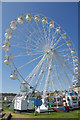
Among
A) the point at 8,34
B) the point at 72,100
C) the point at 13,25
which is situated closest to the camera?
the point at 72,100

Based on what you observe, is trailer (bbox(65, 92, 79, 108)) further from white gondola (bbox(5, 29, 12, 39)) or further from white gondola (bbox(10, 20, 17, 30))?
white gondola (bbox(10, 20, 17, 30))

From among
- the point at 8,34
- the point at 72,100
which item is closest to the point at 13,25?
the point at 8,34

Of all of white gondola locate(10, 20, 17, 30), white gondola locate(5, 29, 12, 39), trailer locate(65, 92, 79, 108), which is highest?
white gondola locate(10, 20, 17, 30)

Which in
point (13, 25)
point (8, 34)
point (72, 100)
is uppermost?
point (13, 25)

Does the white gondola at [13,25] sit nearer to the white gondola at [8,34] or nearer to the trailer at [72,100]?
the white gondola at [8,34]

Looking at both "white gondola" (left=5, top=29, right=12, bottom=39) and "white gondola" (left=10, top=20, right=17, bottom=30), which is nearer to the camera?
"white gondola" (left=5, top=29, right=12, bottom=39)

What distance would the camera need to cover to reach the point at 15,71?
12.7 metres

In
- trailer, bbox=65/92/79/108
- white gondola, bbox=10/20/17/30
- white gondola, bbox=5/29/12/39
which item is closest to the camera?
trailer, bbox=65/92/79/108

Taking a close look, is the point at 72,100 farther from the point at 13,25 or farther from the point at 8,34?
the point at 13,25

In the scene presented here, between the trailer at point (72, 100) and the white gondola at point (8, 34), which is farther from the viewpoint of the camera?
the white gondola at point (8, 34)

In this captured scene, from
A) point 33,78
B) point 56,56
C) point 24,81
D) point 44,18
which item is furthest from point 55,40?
point 24,81

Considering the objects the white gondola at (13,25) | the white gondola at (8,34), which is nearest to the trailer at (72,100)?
the white gondola at (8,34)

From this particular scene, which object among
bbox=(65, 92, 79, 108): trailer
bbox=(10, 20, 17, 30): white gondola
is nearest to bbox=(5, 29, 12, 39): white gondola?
bbox=(10, 20, 17, 30): white gondola

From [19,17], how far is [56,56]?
21.8 ft
